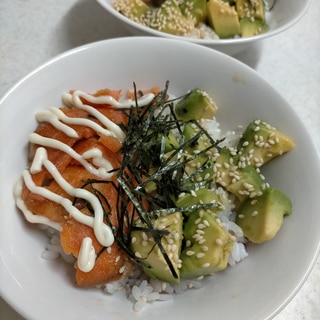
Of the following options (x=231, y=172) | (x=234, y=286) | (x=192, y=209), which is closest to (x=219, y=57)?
(x=231, y=172)

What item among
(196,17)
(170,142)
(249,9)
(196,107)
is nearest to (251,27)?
(249,9)

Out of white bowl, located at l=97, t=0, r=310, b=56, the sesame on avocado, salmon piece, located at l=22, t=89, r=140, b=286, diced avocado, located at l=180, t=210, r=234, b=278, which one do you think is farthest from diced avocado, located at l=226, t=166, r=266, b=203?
the sesame on avocado

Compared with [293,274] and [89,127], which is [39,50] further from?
[293,274]

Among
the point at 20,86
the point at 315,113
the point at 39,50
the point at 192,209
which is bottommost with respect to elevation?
the point at 315,113

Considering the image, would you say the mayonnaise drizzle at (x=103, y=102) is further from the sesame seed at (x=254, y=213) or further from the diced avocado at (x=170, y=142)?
the sesame seed at (x=254, y=213)

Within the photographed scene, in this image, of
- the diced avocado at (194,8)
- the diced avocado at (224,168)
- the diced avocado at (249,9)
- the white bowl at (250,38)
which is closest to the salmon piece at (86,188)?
the diced avocado at (224,168)

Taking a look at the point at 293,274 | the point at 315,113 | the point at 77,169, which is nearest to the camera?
the point at 293,274

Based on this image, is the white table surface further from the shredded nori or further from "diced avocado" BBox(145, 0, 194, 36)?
the shredded nori

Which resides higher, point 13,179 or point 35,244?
point 13,179
